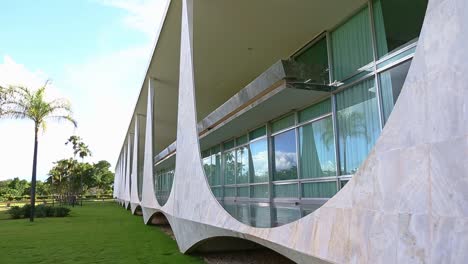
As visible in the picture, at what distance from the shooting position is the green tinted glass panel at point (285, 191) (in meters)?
11.7

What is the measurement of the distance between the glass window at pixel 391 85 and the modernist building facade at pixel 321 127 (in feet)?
0.11

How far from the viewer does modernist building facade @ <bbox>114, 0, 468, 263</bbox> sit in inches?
111

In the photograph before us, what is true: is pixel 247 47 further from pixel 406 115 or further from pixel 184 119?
pixel 406 115

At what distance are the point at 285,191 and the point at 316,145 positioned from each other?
2.34 metres

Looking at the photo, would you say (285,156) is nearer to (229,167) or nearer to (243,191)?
(243,191)

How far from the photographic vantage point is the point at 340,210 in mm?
3861

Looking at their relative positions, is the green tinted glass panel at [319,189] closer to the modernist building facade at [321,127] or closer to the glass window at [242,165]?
the modernist building facade at [321,127]

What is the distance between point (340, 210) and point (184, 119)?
8.03m

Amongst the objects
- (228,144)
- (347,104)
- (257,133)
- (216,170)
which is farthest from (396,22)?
(216,170)

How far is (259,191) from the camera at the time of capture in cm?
1425

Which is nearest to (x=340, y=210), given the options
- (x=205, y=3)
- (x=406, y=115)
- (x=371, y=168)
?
(x=371, y=168)

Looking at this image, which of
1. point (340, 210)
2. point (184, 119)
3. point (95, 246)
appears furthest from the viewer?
point (95, 246)

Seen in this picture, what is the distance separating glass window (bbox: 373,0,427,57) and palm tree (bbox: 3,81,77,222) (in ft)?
65.4

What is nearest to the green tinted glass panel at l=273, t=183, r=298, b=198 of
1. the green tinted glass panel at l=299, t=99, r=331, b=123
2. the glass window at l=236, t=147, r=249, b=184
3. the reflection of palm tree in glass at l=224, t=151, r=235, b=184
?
the green tinted glass panel at l=299, t=99, r=331, b=123
